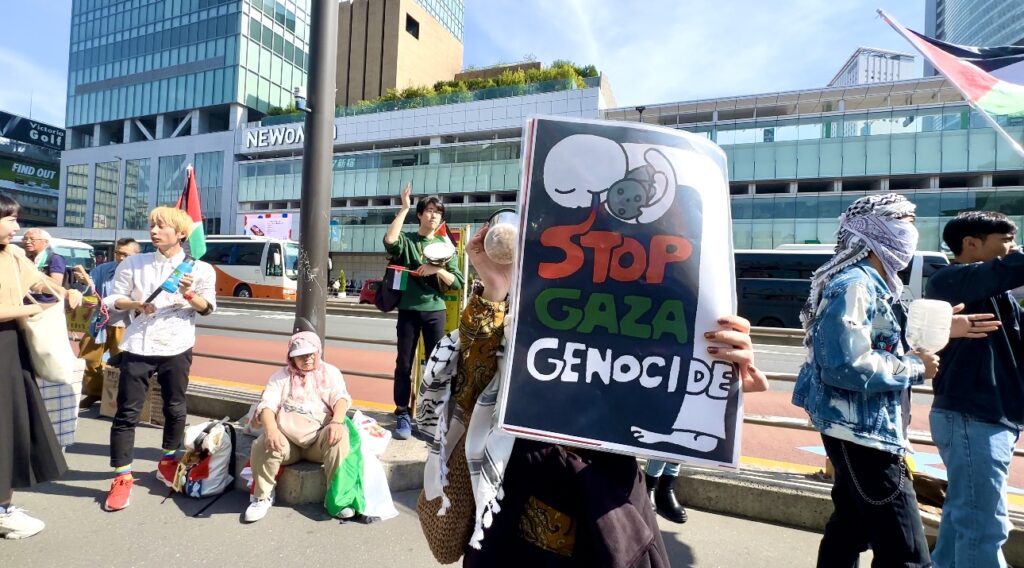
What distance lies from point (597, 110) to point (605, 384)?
3744 cm

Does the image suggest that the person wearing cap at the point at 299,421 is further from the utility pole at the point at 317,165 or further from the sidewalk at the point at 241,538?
the utility pole at the point at 317,165

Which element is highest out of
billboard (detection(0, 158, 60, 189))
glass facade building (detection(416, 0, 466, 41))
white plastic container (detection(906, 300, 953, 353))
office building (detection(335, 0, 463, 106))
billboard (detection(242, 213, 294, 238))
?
glass facade building (detection(416, 0, 466, 41))

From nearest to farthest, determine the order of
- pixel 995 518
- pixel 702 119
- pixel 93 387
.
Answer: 1. pixel 995 518
2. pixel 93 387
3. pixel 702 119

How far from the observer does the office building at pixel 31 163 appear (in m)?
74.7

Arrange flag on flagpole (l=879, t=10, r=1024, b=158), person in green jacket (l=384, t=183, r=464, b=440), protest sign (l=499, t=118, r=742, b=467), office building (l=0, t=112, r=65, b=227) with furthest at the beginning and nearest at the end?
A: office building (l=0, t=112, r=65, b=227) < person in green jacket (l=384, t=183, r=464, b=440) < flag on flagpole (l=879, t=10, r=1024, b=158) < protest sign (l=499, t=118, r=742, b=467)

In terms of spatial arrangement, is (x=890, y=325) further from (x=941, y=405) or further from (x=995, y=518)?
(x=995, y=518)

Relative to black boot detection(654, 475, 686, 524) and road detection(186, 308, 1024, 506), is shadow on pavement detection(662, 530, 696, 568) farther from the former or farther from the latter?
road detection(186, 308, 1024, 506)

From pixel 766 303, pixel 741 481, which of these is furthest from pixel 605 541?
pixel 766 303

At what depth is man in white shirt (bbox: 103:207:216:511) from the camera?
3.21m

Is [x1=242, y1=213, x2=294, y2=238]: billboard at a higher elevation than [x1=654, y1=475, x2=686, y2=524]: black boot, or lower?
higher

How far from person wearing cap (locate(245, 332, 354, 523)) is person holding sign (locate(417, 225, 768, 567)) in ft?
6.06

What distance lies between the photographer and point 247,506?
320 centimetres

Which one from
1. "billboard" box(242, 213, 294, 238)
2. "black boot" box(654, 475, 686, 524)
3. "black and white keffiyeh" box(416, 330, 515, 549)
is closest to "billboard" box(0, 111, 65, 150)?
"billboard" box(242, 213, 294, 238)

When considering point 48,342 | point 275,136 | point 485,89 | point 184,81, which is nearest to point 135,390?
point 48,342
